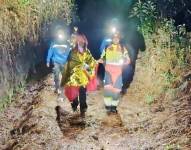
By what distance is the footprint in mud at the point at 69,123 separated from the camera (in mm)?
10180

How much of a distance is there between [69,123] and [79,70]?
1.27 metres

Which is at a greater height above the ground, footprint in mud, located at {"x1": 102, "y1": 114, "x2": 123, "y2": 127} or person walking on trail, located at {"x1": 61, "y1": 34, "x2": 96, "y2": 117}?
person walking on trail, located at {"x1": 61, "y1": 34, "x2": 96, "y2": 117}

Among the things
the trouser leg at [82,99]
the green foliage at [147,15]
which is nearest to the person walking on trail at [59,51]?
the trouser leg at [82,99]

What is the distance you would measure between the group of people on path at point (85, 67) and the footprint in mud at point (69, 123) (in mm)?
232

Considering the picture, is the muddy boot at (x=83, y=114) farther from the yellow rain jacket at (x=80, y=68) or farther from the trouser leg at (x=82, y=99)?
the yellow rain jacket at (x=80, y=68)

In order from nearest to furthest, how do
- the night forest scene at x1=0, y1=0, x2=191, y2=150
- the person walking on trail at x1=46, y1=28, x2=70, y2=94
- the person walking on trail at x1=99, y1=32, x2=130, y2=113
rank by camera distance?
the night forest scene at x1=0, y1=0, x2=191, y2=150 → the person walking on trail at x1=99, y1=32, x2=130, y2=113 → the person walking on trail at x1=46, y1=28, x2=70, y2=94

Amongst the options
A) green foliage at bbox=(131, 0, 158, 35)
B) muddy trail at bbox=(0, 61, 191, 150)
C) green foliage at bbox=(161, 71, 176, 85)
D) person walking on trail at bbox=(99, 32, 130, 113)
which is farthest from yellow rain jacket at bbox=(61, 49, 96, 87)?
green foliage at bbox=(131, 0, 158, 35)

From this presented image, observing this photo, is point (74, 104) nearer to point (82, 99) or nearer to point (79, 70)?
point (82, 99)

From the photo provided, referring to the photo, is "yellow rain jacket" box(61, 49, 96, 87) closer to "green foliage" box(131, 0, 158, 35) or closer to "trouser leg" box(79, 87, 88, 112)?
"trouser leg" box(79, 87, 88, 112)

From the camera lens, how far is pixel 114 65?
1071 centimetres

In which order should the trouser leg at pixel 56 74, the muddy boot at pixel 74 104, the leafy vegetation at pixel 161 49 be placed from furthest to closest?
the trouser leg at pixel 56 74 < the leafy vegetation at pixel 161 49 < the muddy boot at pixel 74 104

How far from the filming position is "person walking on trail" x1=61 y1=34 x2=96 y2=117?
1074cm

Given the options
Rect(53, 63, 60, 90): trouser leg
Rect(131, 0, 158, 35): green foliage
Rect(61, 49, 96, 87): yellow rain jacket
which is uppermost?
Rect(131, 0, 158, 35): green foliage

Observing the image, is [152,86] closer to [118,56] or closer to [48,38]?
[118,56]
